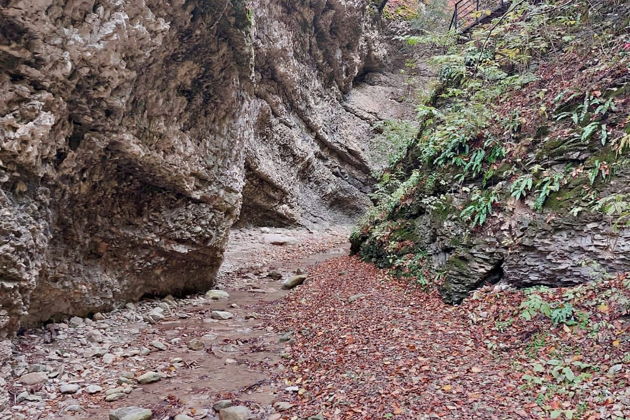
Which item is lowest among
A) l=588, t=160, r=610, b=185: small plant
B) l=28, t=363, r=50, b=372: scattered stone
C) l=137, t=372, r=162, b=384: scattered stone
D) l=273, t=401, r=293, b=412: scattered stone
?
l=28, t=363, r=50, b=372: scattered stone

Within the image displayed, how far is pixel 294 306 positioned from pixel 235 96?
5.01m

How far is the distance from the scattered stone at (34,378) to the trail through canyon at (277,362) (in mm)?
20

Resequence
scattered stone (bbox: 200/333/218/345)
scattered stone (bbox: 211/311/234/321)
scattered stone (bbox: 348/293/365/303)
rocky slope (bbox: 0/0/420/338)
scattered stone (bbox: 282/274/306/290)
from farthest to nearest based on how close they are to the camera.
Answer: scattered stone (bbox: 282/274/306/290), scattered stone (bbox: 211/311/234/321), scattered stone (bbox: 348/293/365/303), scattered stone (bbox: 200/333/218/345), rocky slope (bbox: 0/0/420/338)

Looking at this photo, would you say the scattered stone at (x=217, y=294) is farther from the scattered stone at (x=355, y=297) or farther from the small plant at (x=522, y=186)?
the small plant at (x=522, y=186)

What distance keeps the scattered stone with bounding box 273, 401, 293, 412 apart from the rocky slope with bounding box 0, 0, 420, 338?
11.6 ft

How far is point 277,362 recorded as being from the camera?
540 cm

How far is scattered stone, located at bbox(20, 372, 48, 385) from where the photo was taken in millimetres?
4530

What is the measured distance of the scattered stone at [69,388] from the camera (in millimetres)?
4533

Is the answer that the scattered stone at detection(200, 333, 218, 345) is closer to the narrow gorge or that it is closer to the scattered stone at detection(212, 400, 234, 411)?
the narrow gorge

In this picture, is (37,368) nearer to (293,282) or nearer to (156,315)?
(156,315)

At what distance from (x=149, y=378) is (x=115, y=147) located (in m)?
3.76

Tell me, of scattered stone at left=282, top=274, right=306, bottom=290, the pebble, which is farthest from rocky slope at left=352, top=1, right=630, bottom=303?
the pebble

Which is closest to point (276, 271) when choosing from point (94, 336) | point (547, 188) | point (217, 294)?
point (217, 294)

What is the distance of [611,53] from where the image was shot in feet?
21.7
